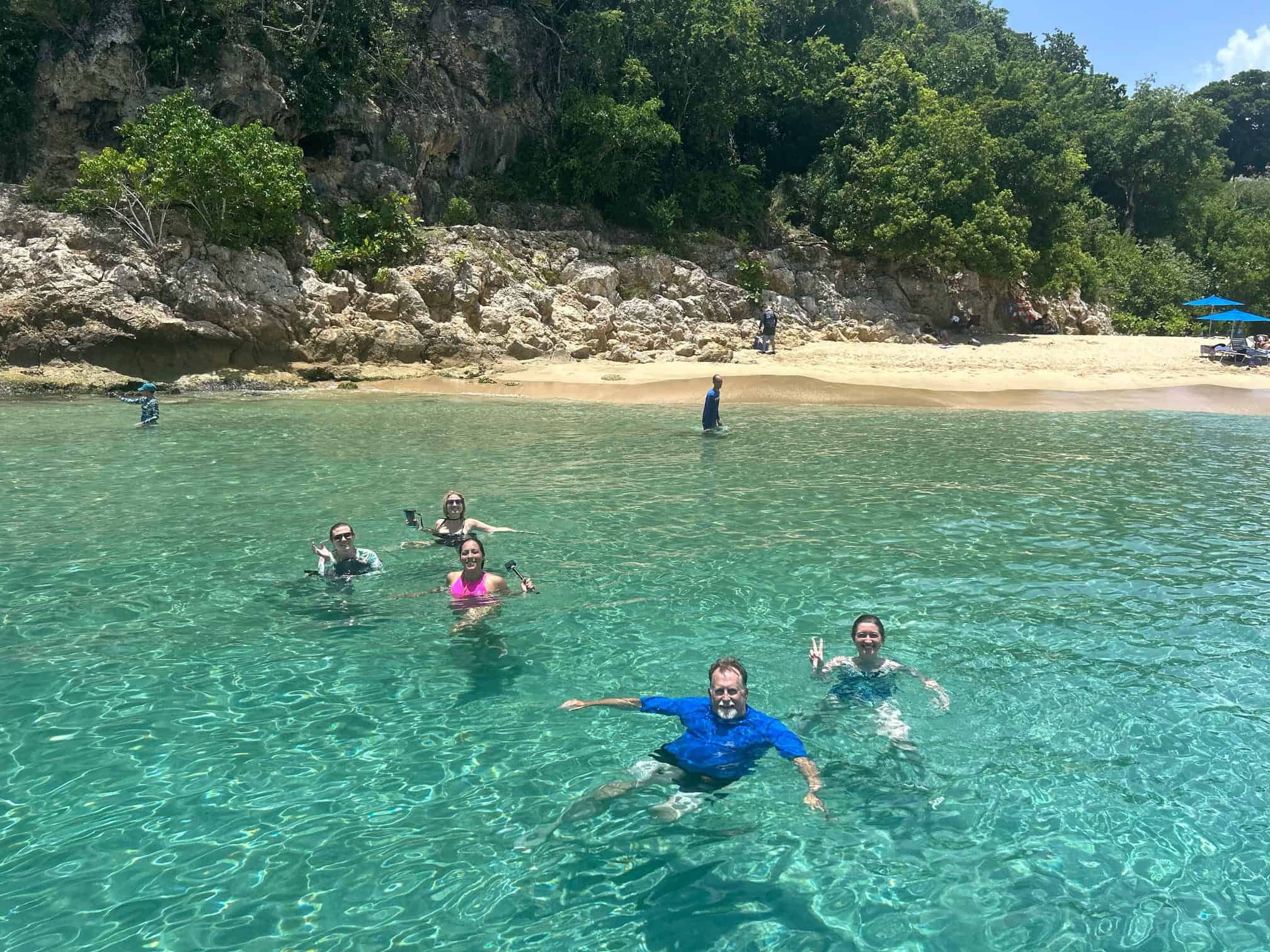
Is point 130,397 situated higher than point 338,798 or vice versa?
point 130,397

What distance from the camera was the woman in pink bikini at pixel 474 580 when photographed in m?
9.02

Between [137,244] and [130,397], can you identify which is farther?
[137,244]

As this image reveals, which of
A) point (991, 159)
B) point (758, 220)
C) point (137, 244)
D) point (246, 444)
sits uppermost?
point (991, 159)

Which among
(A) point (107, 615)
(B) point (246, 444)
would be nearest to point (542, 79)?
(B) point (246, 444)

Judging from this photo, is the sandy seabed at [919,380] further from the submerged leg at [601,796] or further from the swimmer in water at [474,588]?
the submerged leg at [601,796]

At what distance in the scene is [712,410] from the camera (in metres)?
21.1

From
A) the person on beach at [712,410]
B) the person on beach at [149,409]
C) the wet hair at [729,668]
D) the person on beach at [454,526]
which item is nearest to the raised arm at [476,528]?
the person on beach at [454,526]

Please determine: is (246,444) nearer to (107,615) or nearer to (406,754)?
(107,615)

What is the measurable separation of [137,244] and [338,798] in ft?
95.1

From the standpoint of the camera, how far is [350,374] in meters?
30.0

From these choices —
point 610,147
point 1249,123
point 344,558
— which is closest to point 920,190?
point 610,147

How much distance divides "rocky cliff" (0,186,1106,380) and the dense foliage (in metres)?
1.75

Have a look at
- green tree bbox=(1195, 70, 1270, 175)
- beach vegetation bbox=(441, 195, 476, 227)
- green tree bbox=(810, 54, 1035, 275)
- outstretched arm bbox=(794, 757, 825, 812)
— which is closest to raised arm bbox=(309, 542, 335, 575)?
outstretched arm bbox=(794, 757, 825, 812)

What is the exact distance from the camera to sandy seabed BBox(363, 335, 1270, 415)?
28359 mm
